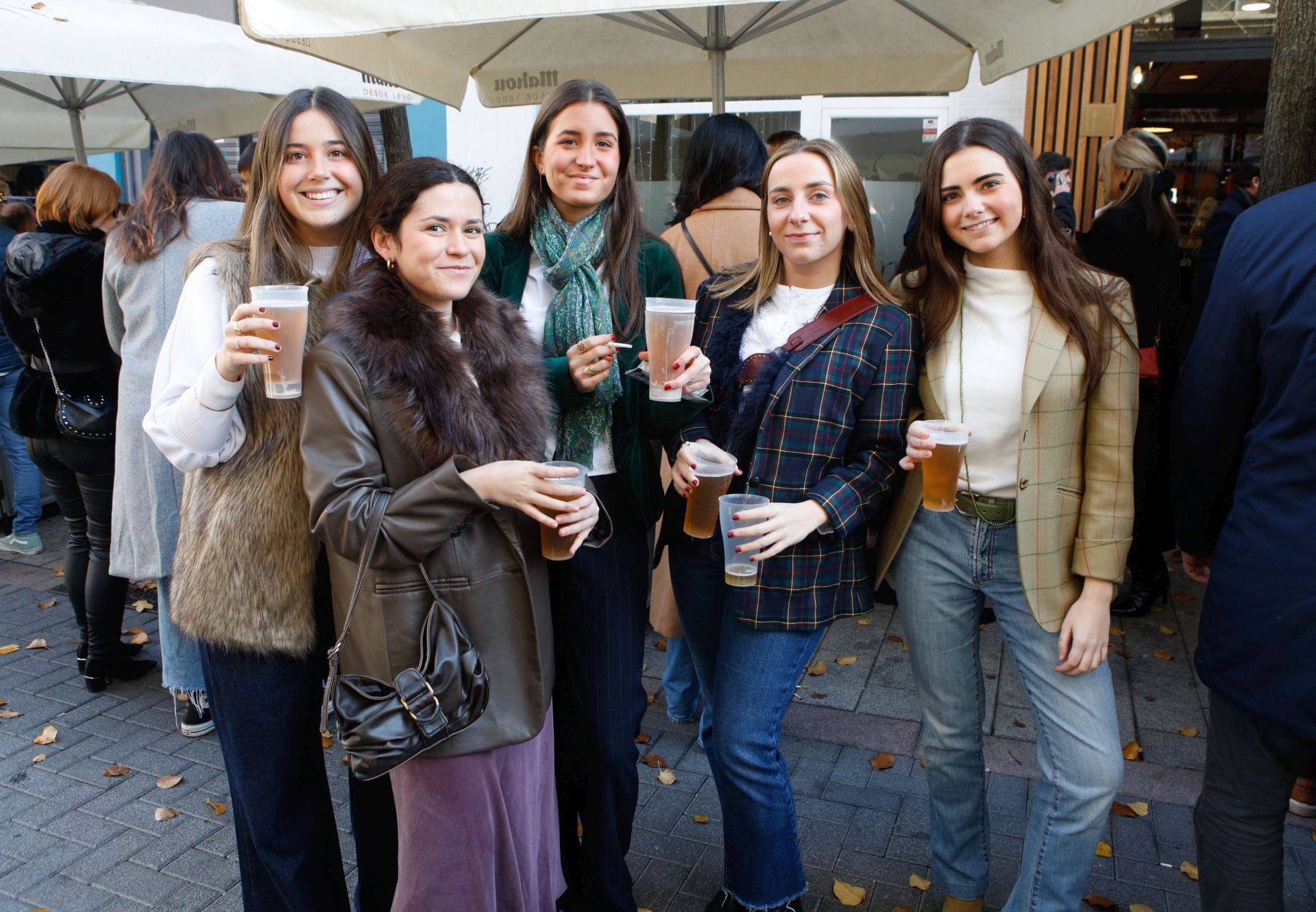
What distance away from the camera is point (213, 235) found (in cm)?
386

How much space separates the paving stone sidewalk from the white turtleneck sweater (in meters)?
1.44

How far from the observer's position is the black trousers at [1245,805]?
2197mm

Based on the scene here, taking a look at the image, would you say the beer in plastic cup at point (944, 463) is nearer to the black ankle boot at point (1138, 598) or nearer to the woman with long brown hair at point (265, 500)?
the woman with long brown hair at point (265, 500)

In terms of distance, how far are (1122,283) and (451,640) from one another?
6.14ft

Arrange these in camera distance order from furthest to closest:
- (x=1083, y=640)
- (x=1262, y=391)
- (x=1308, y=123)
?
(x=1308, y=123) → (x=1083, y=640) → (x=1262, y=391)

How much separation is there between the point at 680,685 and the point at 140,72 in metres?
4.00

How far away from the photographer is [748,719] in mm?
2623

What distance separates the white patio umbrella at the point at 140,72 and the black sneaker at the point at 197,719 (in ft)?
8.83

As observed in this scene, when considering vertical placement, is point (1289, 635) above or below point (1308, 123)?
below

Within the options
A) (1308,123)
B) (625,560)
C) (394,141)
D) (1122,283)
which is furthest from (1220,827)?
(394,141)

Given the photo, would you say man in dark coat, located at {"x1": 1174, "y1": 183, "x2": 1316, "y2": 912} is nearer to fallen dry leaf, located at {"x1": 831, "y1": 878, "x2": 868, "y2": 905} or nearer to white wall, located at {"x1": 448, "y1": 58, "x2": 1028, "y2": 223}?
fallen dry leaf, located at {"x1": 831, "y1": 878, "x2": 868, "y2": 905}

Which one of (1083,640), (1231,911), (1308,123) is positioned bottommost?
(1231,911)

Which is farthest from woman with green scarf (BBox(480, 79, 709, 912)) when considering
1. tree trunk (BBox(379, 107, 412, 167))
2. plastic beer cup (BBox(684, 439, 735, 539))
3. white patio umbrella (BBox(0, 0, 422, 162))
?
tree trunk (BBox(379, 107, 412, 167))

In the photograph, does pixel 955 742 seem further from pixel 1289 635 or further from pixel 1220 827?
pixel 1289 635
